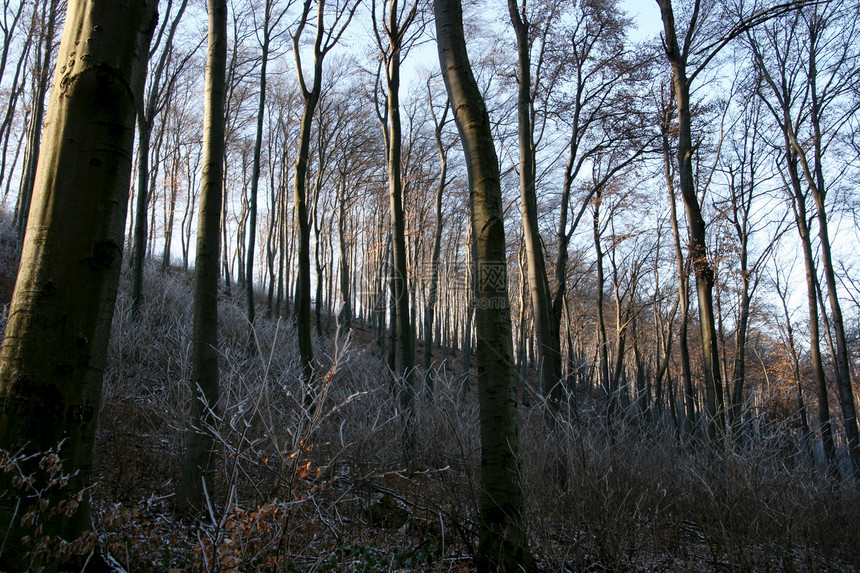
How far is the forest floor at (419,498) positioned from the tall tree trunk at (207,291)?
0.77 feet

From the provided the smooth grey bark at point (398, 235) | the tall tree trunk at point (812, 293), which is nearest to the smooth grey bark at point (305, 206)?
the smooth grey bark at point (398, 235)

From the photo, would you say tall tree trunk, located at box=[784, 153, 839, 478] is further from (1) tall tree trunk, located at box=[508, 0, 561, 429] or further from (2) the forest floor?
(1) tall tree trunk, located at box=[508, 0, 561, 429]

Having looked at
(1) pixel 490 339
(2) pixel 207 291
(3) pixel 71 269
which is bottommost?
(1) pixel 490 339

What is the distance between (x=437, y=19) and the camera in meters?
3.41

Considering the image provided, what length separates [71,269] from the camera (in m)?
1.93

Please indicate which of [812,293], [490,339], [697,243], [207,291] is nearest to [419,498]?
[490,339]

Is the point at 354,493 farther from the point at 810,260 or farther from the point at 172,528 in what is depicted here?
the point at 810,260

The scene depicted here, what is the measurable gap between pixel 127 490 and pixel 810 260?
14.1 meters

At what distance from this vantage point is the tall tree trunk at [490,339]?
285cm

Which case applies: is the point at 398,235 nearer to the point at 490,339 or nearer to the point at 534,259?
the point at 534,259

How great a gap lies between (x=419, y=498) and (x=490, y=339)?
7.00 feet

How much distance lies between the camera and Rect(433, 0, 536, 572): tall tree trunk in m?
2.85

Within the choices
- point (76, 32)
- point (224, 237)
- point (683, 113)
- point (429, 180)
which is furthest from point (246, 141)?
point (76, 32)

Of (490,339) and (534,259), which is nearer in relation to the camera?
(490,339)
